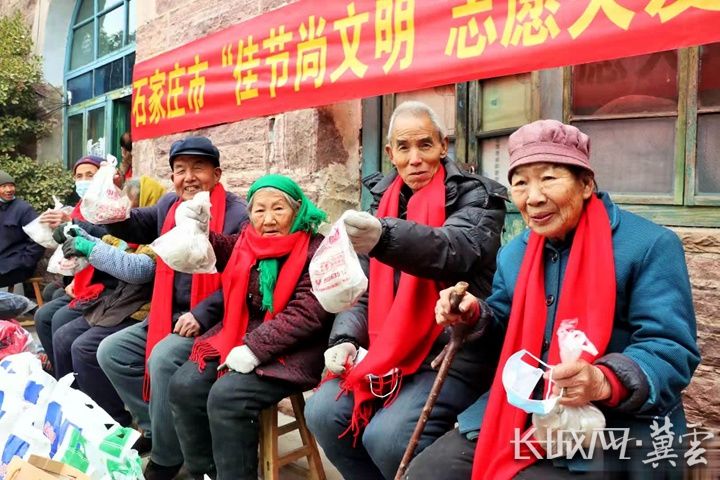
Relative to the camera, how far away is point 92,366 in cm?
305

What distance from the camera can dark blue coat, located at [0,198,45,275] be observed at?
5.23 metres

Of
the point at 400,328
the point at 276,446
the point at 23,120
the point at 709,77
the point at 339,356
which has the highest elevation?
the point at 23,120

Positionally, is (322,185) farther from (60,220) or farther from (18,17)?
(18,17)

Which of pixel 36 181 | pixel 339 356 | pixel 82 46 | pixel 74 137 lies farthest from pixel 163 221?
pixel 82 46

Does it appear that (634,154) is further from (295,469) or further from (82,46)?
(82,46)

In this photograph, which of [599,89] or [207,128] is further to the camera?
[207,128]

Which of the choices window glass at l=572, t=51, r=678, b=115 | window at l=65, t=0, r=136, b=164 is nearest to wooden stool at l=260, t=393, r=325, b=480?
window glass at l=572, t=51, r=678, b=115

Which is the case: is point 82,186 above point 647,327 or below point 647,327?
above

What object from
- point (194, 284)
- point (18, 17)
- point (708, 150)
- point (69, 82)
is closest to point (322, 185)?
point (194, 284)

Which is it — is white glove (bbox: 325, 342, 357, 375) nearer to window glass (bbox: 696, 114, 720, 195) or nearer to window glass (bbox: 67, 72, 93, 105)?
window glass (bbox: 696, 114, 720, 195)

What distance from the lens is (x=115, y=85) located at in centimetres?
687

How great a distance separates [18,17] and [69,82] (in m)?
0.99

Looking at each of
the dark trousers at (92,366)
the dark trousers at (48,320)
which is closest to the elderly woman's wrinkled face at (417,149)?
the dark trousers at (92,366)

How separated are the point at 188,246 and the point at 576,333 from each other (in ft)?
4.95
